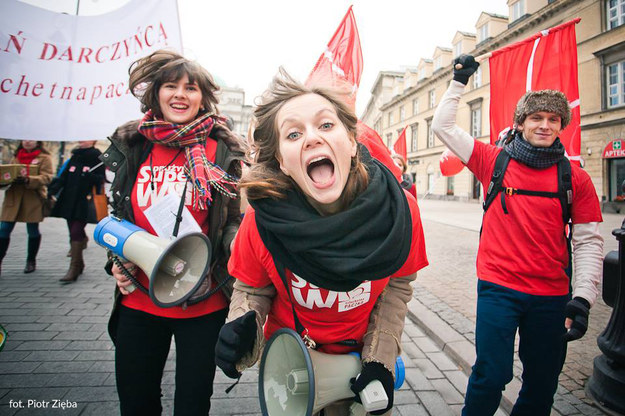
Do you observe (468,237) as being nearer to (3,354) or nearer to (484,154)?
(484,154)

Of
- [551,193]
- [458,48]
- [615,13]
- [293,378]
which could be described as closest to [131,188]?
[293,378]

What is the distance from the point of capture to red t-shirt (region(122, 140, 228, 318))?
64.3 inches

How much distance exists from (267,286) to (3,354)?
2908mm

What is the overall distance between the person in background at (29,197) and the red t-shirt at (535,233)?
6.11 meters

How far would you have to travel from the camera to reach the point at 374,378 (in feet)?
4.00

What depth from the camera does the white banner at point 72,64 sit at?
2373 millimetres

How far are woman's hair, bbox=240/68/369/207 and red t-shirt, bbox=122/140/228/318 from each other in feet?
1.40

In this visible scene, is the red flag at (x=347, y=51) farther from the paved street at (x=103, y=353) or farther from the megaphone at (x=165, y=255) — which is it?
the megaphone at (x=165, y=255)

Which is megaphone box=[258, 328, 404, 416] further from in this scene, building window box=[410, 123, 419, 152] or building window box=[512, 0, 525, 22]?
building window box=[410, 123, 419, 152]

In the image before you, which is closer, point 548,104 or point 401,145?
point 548,104

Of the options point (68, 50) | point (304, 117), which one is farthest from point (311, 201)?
point (68, 50)

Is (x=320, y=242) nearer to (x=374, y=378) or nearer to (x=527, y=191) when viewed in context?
(x=374, y=378)

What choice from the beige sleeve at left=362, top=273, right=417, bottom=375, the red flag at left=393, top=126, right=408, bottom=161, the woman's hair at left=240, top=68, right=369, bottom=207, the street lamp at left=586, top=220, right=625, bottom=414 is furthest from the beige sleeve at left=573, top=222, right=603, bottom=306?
the red flag at left=393, top=126, right=408, bottom=161

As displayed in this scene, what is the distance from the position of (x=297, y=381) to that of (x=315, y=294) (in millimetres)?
343
